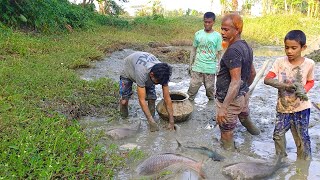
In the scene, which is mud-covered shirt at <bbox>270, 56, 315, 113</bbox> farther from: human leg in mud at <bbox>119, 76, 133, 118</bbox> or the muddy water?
human leg in mud at <bbox>119, 76, 133, 118</bbox>

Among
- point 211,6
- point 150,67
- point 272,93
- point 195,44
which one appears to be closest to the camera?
point 150,67

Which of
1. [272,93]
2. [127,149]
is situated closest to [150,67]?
[127,149]

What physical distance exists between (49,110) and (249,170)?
2817 millimetres

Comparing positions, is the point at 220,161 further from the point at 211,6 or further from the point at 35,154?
the point at 211,6

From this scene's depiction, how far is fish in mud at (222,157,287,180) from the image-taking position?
3564mm

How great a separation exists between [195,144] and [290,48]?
1.85m

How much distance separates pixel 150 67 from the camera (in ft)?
15.2

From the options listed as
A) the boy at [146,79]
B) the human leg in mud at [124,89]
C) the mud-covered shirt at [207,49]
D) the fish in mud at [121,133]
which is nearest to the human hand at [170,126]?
the boy at [146,79]


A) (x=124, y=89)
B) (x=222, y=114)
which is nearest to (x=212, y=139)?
(x=222, y=114)

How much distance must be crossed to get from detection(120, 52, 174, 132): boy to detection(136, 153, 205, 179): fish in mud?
3.61ft

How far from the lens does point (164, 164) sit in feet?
11.7

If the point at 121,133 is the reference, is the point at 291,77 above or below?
above

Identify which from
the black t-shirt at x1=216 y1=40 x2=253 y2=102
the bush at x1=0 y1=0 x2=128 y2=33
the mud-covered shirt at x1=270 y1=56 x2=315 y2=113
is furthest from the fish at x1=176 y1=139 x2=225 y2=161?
the bush at x1=0 y1=0 x2=128 y2=33

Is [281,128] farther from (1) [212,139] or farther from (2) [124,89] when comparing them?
(2) [124,89]
